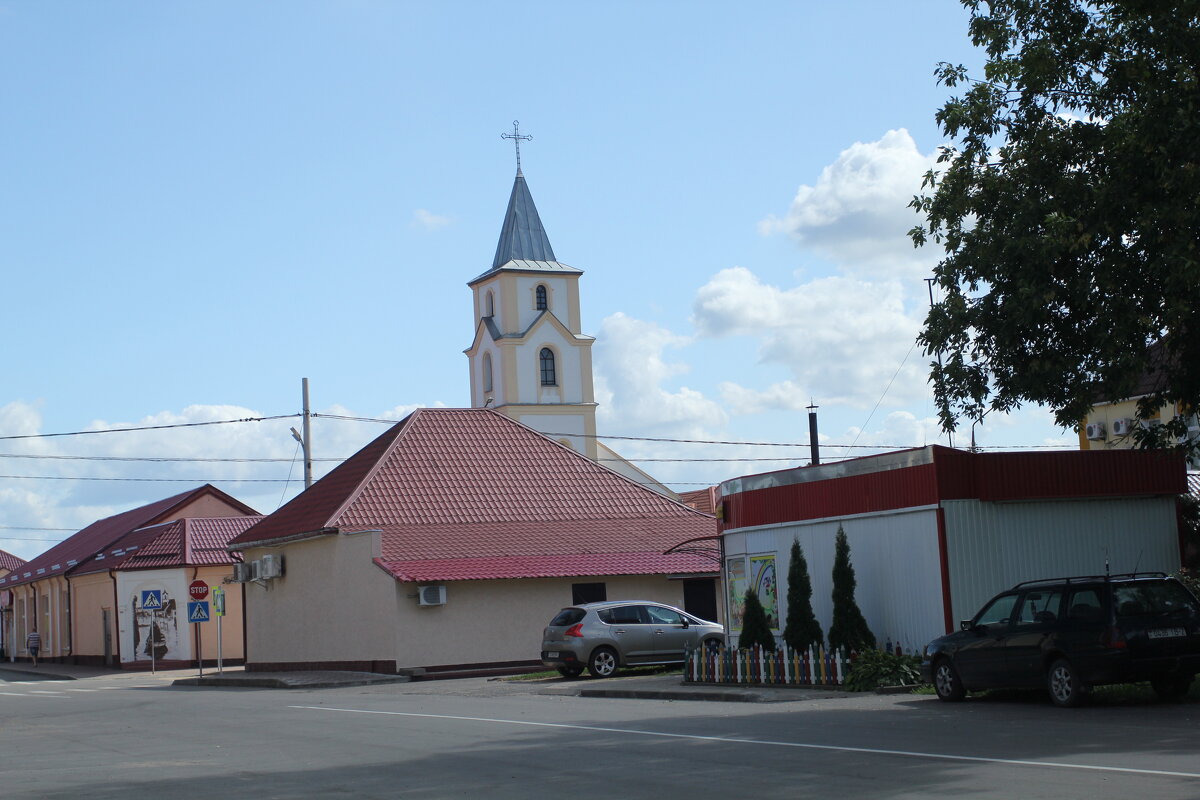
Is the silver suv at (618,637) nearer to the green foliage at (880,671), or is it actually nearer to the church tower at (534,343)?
the green foliage at (880,671)

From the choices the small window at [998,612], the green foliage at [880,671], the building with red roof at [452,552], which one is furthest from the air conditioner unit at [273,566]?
the small window at [998,612]

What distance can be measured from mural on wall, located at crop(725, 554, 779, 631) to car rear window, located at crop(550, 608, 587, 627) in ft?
11.3

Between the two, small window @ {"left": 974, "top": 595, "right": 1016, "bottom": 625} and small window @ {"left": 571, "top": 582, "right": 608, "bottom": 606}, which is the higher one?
small window @ {"left": 571, "top": 582, "right": 608, "bottom": 606}

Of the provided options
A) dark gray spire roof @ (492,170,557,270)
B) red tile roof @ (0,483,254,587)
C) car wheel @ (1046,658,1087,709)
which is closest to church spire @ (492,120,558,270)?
dark gray spire roof @ (492,170,557,270)

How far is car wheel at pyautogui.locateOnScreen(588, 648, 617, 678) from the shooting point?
2942 centimetres

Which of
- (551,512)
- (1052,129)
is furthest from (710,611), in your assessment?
(1052,129)

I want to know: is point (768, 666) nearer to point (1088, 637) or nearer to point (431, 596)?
point (1088, 637)

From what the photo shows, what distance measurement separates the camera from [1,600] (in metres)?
79.9

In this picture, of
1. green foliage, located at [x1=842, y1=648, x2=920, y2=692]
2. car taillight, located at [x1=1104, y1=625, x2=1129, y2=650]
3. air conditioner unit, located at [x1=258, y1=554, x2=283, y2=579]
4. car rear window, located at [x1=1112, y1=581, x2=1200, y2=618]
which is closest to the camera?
car taillight, located at [x1=1104, y1=625, x2=1129, y2=650]

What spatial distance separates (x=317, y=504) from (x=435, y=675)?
8.11 m

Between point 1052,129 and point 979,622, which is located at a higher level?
point 1052,129

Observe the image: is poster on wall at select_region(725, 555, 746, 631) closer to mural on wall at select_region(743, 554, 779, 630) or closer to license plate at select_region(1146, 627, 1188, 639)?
mural on wall at select_region(743, 554, 779, 630)

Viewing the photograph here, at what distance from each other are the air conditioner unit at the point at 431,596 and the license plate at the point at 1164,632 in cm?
2047

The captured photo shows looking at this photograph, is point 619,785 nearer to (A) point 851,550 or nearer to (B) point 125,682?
(A) point 851,550
